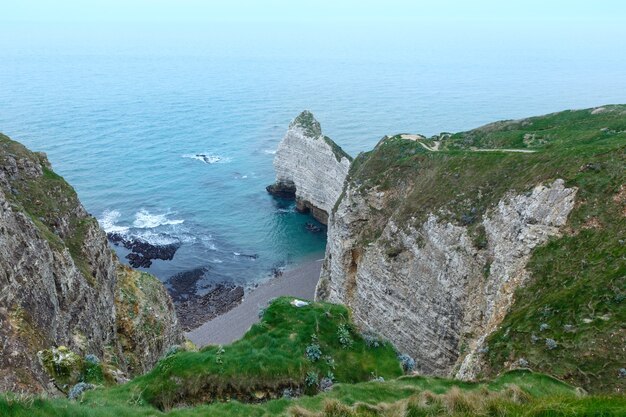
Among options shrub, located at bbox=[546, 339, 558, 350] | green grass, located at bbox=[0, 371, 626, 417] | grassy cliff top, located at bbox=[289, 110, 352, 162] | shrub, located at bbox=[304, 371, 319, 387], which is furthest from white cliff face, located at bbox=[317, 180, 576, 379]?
grassy cliff top, located at bbox=[289, 110, 352, 162]

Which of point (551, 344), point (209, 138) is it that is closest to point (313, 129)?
point (209, 138)

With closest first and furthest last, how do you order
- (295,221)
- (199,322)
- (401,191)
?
(401,191) → (199,322) → (295,221)

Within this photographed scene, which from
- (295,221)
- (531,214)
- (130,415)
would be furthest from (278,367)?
(295,221)

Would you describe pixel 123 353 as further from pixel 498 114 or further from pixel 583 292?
pixel 498 114

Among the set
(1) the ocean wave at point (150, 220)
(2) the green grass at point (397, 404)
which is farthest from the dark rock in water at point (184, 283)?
(2) the green grass at point (397, 404)

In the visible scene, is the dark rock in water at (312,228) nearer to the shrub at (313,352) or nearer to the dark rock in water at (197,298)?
the dark rock in water at (197,298)

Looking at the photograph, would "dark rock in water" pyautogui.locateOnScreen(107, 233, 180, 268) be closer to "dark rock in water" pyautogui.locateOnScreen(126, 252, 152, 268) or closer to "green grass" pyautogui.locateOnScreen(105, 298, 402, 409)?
"dark rock in water" pyautogui.locateOnScreen(126, 252, 152, 268)
